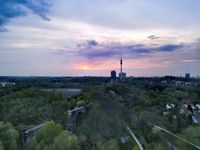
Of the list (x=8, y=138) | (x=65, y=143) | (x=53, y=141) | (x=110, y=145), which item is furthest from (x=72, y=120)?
(x=65, y=143)

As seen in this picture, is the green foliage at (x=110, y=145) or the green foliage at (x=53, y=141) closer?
the green foliage at (x=53, y=141)

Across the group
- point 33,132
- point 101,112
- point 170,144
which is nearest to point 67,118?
point 101,112

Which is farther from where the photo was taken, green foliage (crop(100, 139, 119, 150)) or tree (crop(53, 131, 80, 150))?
green foliage (crop(100, 139, 119, 150))

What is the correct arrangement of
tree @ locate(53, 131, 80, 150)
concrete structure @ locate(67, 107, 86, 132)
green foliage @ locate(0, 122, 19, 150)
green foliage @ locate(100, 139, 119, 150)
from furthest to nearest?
concrete structure @ locate(67, 107, 86, 132)
green foliage @ locate(0, 122, 19, 150)
green foliage @ locate(100, 139, 119, 150)
tree @ locate(53, 131, 80, 150)

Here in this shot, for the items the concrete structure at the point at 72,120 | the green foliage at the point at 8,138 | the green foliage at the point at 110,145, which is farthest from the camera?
the concrete structure at the point at 72,120

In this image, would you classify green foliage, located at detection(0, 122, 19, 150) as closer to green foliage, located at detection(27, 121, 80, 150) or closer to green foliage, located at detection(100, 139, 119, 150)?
green foliage, located at detection(27, 121, 80, 150)

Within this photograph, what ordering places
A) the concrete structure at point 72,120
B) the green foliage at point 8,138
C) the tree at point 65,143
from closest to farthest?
1. the tree at point 65,143
2. the green foliage at point 8,138
3. the concrete structure at point 72,120

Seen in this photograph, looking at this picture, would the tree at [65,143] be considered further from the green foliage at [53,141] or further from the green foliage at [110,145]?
the green foliage at [110,145]

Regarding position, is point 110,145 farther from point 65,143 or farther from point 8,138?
point 8,138

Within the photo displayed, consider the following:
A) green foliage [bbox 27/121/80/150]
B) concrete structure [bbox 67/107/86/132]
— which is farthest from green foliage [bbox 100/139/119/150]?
concrete structure [bbox 67/107/86/132]

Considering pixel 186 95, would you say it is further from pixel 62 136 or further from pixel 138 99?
pixel 62 136

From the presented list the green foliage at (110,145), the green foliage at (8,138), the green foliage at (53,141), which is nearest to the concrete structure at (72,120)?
the green foliage at (53,141)
